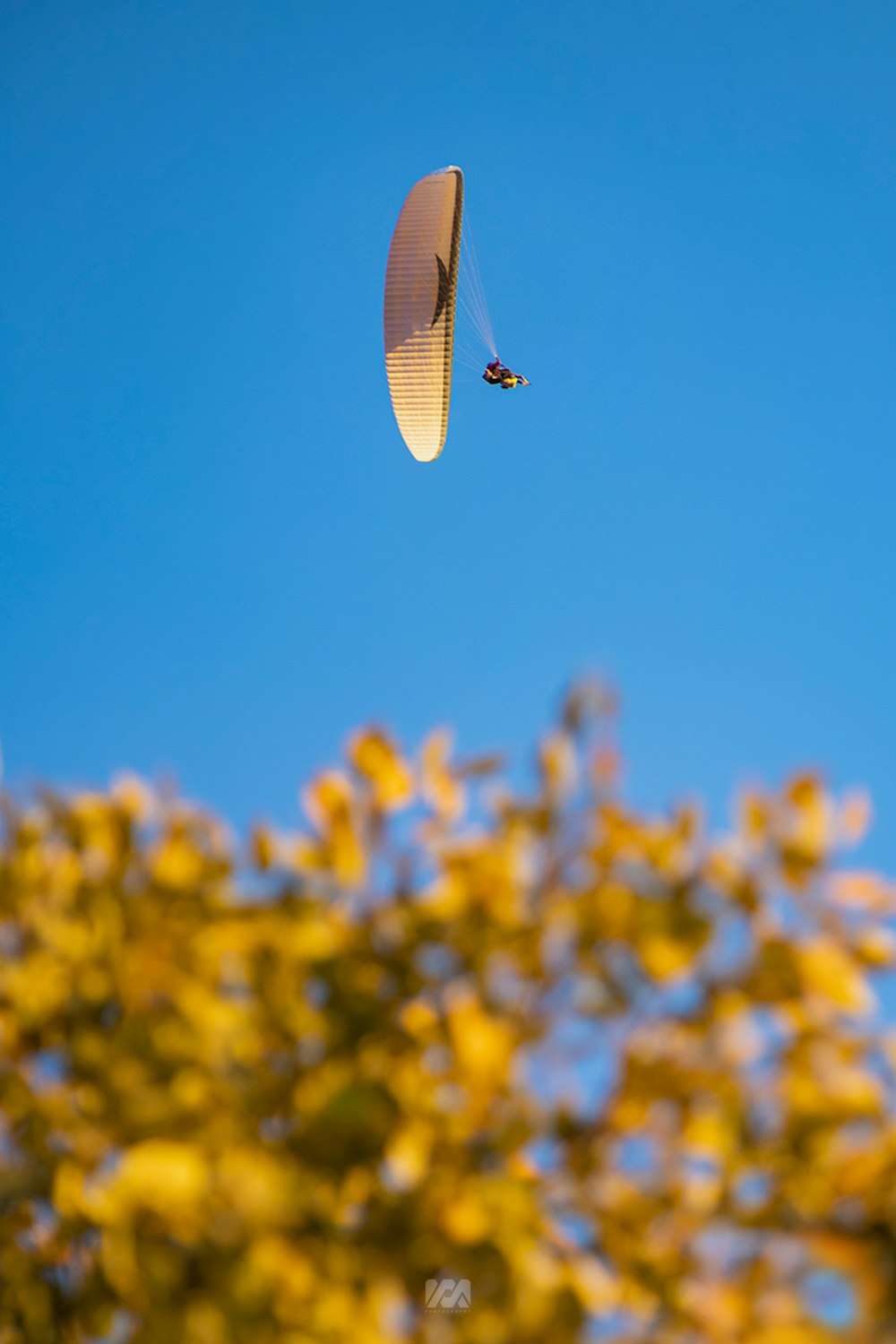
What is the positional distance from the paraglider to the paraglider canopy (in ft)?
0.06

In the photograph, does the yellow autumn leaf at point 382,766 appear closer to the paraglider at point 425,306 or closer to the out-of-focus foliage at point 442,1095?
the out-of-focus foliage at point 442,1095

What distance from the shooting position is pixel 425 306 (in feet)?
80.9

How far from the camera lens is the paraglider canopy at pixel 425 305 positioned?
23.9 m

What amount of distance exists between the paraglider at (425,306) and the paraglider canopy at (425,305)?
19 millimetres

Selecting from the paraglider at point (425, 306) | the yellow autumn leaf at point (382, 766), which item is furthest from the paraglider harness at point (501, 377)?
the yellow autumn leaf at point (382, 766)

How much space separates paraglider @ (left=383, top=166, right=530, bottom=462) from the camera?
23859 millimetres

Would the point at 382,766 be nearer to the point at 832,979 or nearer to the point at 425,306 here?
the point at 832,979

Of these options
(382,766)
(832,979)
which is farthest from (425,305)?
(832,979)

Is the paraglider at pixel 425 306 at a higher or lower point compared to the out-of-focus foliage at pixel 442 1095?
higher

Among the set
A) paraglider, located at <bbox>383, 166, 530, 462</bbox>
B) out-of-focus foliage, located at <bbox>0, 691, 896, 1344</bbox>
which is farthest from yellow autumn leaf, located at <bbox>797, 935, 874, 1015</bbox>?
paraglider, located at <bbox>383, 166, 530, 462</bbox>

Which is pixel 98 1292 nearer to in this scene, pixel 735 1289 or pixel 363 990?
pixel 363 990

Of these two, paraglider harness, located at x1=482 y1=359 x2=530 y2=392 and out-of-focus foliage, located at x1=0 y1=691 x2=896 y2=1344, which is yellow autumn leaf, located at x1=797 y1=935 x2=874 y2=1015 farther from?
paraglider harness, located at x1=482 y1=359 x2=530 y2=392

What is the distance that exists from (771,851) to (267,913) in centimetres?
79

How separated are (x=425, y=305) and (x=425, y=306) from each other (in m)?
0.04
